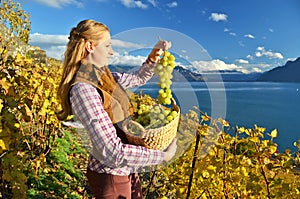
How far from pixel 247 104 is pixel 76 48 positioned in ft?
224

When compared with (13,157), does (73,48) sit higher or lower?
higher

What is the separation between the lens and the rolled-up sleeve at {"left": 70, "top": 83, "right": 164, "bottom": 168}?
1.45 metres

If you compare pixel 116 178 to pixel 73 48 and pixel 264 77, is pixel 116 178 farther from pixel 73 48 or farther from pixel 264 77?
pixel 264 77

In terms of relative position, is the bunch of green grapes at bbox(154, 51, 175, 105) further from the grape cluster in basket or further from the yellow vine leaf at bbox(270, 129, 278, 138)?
the yellow vine leaf at bbox(270, 129, 278, 138)

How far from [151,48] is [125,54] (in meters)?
0.25

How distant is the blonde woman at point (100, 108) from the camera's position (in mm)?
1466

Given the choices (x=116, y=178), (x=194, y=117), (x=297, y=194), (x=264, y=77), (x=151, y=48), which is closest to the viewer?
(x=116, y=178)

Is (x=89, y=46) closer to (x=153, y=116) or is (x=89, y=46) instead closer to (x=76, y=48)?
(x=76, y=48)

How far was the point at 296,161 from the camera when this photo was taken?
2.05 meters

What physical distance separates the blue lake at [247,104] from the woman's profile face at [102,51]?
1.10 feet

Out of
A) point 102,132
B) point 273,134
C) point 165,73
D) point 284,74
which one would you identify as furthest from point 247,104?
point 102,132

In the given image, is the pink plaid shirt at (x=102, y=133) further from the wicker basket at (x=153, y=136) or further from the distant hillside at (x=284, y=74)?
the distant hillside at (x=284, y=74)

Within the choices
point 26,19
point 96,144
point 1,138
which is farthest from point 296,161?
point 26,19

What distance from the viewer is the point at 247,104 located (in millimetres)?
66750
